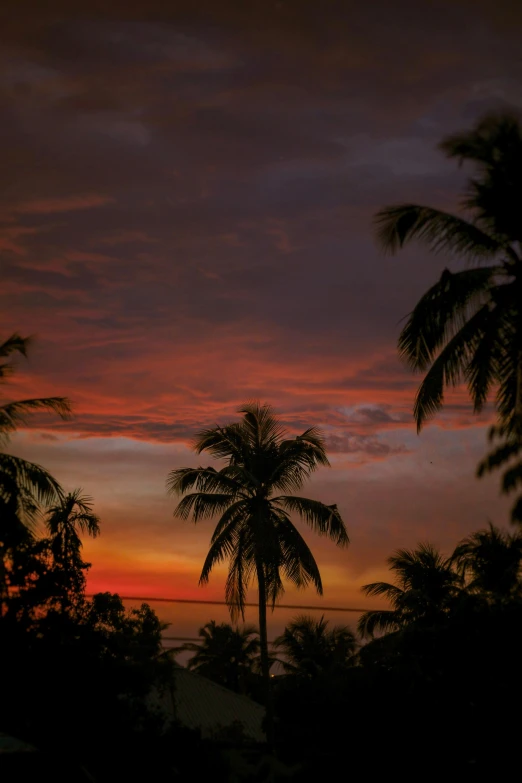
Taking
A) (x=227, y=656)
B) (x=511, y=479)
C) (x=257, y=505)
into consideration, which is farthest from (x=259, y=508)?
(x=227, y=656)

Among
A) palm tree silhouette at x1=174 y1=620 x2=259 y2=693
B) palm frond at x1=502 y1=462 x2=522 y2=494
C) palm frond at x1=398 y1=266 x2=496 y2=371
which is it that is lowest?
palm tree silhouette at x1=174 y1=620 x2=259 y2=693

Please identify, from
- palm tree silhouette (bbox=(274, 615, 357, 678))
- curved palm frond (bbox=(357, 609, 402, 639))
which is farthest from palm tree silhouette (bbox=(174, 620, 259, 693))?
curved palm frond (bbox=(357, 609, 402, 639))

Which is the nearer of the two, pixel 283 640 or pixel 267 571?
pixel 267 571

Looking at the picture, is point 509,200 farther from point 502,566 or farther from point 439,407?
point 502,566

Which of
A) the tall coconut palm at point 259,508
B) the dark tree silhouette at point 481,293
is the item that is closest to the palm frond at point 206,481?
the tall coconut palm at point 259,508

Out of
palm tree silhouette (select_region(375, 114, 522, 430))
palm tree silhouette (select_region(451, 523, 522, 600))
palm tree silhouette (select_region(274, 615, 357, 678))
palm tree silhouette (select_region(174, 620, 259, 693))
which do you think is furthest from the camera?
palm tree silhouette (select_region(174, 620, 259, 693))

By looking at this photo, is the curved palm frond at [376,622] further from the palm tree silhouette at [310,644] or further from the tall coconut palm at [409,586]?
the palm tree silhouette at [310,644]

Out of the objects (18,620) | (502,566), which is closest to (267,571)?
(502,566)

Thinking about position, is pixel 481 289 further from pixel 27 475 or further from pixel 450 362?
pixel 27 475

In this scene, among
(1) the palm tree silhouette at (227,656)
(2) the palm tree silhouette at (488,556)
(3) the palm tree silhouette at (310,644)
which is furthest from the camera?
(1) the palm tree silhouette at (227,656)

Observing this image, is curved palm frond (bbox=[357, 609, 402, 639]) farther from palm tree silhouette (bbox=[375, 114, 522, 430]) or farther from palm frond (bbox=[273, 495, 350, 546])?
palm tree silhouette (bbox=[375, 114, 522, 430])

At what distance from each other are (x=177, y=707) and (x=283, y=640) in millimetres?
8950

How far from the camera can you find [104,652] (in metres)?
20.7

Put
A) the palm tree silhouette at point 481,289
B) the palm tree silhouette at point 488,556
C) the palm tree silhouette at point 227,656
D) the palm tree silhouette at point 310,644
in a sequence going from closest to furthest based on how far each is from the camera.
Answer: the palm tree silhouette at point 481,289
the palm tree silhouette at point 488,556
the palm tree silhouette at point 310,644
the palm tree silhouette at point 227,656
